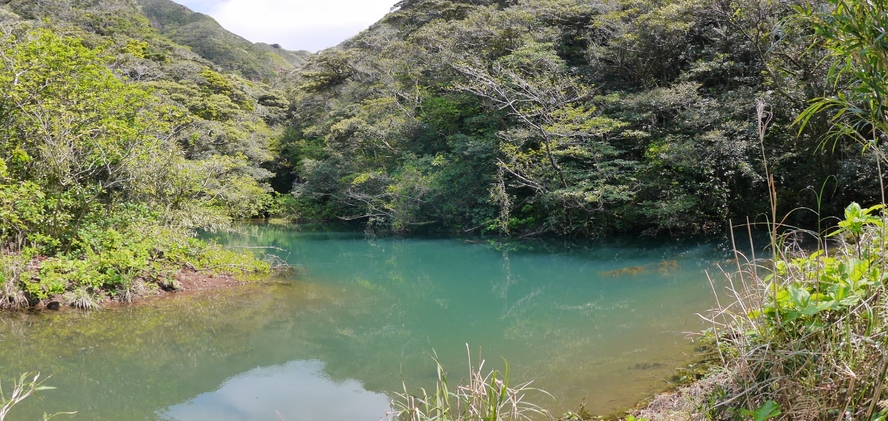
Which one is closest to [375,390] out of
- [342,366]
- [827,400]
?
[342,366]

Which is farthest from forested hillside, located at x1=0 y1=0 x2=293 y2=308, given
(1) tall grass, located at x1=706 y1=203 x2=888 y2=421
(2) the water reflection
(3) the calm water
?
(1) tall grass, located at x1=706 y1=203 x2=888 y2=421

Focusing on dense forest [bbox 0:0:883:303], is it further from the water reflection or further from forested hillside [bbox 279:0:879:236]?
the water reflection

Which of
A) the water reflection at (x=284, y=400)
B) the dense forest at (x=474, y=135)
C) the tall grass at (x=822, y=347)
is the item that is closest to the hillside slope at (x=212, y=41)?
the dense forest at (x=474, y=135)

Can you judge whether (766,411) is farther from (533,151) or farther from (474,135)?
(474,135)

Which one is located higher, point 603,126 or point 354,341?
point 603,126

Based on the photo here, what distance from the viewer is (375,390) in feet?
16.0

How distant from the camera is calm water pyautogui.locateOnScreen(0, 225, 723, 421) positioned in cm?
458

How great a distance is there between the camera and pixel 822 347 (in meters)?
1.99

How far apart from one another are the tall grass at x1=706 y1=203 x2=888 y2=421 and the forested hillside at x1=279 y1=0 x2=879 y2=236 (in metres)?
7.32

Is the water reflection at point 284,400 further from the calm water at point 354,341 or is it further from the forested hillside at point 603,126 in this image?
the forested hillside at point 603,126

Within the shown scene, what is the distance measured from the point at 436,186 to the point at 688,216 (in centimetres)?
690

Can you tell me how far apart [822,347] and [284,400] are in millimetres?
4051

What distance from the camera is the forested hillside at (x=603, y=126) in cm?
1120

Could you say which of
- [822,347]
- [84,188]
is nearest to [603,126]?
[84,188]
